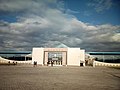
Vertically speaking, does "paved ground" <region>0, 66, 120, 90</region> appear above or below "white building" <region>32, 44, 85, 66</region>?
below

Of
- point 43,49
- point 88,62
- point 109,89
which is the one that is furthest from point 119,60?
point 109,89

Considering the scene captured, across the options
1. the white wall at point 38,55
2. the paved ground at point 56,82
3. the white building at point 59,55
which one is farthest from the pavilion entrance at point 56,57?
the paved ground at point 56,82

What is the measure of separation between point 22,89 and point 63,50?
2115 inches

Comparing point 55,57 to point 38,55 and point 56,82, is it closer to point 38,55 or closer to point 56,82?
point 38,55

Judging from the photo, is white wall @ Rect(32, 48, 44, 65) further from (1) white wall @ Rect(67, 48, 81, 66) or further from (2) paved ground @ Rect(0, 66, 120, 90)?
(2) paved ground @ Rect(0, 66, 120, 90)

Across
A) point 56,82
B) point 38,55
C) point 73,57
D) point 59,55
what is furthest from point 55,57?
point 56,82

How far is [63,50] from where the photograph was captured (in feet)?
207

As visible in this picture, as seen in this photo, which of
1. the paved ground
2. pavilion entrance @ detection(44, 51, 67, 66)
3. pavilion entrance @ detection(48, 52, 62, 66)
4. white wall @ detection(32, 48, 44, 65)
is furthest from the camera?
pavilion entrance @ detection(48, 52, 62, 66)

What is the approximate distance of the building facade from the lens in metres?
62.9

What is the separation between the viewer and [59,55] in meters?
64.4

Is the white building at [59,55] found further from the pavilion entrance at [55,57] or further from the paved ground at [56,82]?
the paved ground at [56,82]

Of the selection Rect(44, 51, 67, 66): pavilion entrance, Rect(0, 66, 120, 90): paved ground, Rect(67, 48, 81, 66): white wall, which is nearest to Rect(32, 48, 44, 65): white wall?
Rect(44, 51, 67, 66): pavilion entrance

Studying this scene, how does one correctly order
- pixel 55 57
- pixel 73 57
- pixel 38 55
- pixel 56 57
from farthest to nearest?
pixel 56 57 < pixel 55 57 < pixel 38 55 < pixel 73 57

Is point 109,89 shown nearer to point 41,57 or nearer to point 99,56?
point 41,57
